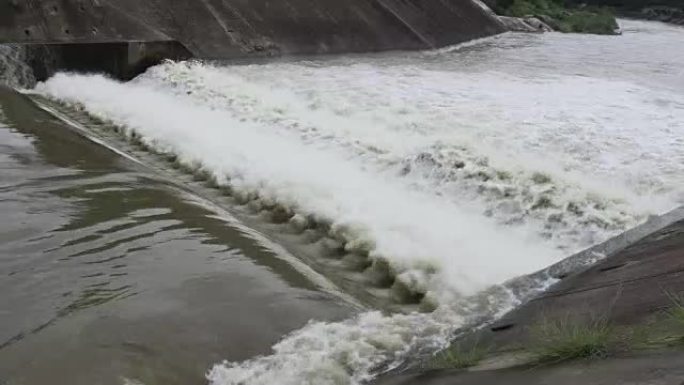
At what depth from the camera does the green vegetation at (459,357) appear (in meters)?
3.24

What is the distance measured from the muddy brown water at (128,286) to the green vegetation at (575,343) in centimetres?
152

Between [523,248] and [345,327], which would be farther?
[523,248]

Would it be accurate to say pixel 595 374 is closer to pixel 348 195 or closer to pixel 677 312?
pixel 677 312

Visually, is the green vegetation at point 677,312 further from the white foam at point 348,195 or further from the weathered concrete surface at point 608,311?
the white foam at point 348,195

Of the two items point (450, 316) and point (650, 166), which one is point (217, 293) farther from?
point (650, 166)

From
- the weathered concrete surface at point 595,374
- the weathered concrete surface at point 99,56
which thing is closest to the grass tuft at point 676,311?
the weathered concrete surface at point 595,374

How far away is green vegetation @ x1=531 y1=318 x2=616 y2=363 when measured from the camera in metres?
2.86

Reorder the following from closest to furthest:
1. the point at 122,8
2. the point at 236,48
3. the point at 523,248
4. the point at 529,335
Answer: the point at 529,335, the point at 523,248, the point at 122,8, the point at 236,48

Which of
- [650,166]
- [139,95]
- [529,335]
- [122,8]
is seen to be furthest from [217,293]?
[122,8]

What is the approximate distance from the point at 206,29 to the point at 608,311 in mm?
15190

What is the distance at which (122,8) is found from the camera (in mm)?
15789

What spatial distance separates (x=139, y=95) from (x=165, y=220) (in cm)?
728

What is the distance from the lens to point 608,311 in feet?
11.1

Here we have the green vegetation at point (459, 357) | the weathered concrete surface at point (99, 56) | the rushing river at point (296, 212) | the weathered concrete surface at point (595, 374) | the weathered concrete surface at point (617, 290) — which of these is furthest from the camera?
the weathered concrete surface at point (99, 56)
